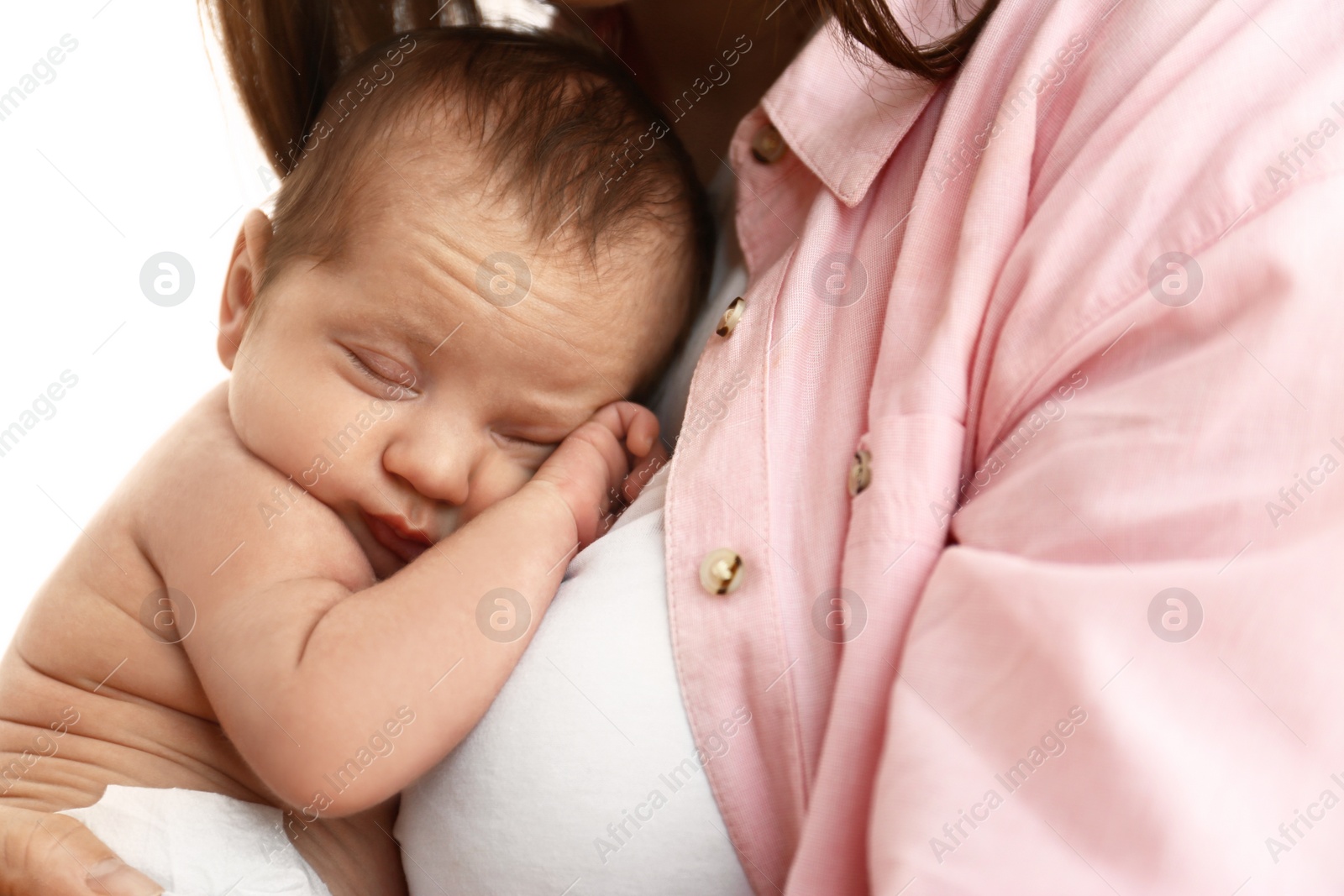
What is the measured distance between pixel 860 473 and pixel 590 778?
0.33m

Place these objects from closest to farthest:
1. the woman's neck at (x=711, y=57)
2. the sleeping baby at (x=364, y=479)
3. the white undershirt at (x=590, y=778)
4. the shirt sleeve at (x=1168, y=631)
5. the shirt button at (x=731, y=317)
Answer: the shirt sleeve at (x=1168, y=631)
the white undershirt at (x=590, y=778)
the sleeping baby at (x=364, y=479)
the shirt button at (x=731, y=317)
the woman's neck at (x=711, y=57)

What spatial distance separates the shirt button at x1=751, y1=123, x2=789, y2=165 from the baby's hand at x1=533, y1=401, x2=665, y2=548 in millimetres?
318

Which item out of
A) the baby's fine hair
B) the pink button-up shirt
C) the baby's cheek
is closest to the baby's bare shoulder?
the baby's cheek

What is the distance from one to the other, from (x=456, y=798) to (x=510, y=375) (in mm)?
428

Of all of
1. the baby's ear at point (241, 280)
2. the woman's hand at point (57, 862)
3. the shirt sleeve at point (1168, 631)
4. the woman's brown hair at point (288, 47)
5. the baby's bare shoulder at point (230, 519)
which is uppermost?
the woman's brown hair at point (288, 47)

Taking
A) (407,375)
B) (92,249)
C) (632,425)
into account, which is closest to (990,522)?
(632,425)

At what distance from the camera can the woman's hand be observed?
89 cm

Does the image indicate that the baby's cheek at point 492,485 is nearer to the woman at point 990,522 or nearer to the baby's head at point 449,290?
the baby's head at point 449,290

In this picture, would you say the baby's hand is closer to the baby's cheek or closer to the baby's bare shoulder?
the baby's cheek

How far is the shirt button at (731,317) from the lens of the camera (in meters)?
1.01

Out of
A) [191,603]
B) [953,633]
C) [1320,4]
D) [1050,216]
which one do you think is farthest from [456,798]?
[1320,4]

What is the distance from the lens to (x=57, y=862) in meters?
0.90

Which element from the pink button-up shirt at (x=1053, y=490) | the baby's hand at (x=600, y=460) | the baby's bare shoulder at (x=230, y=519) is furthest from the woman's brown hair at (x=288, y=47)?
the pink button-up shirt at (x=1053, y=490)

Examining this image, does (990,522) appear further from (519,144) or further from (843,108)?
(519,144)
